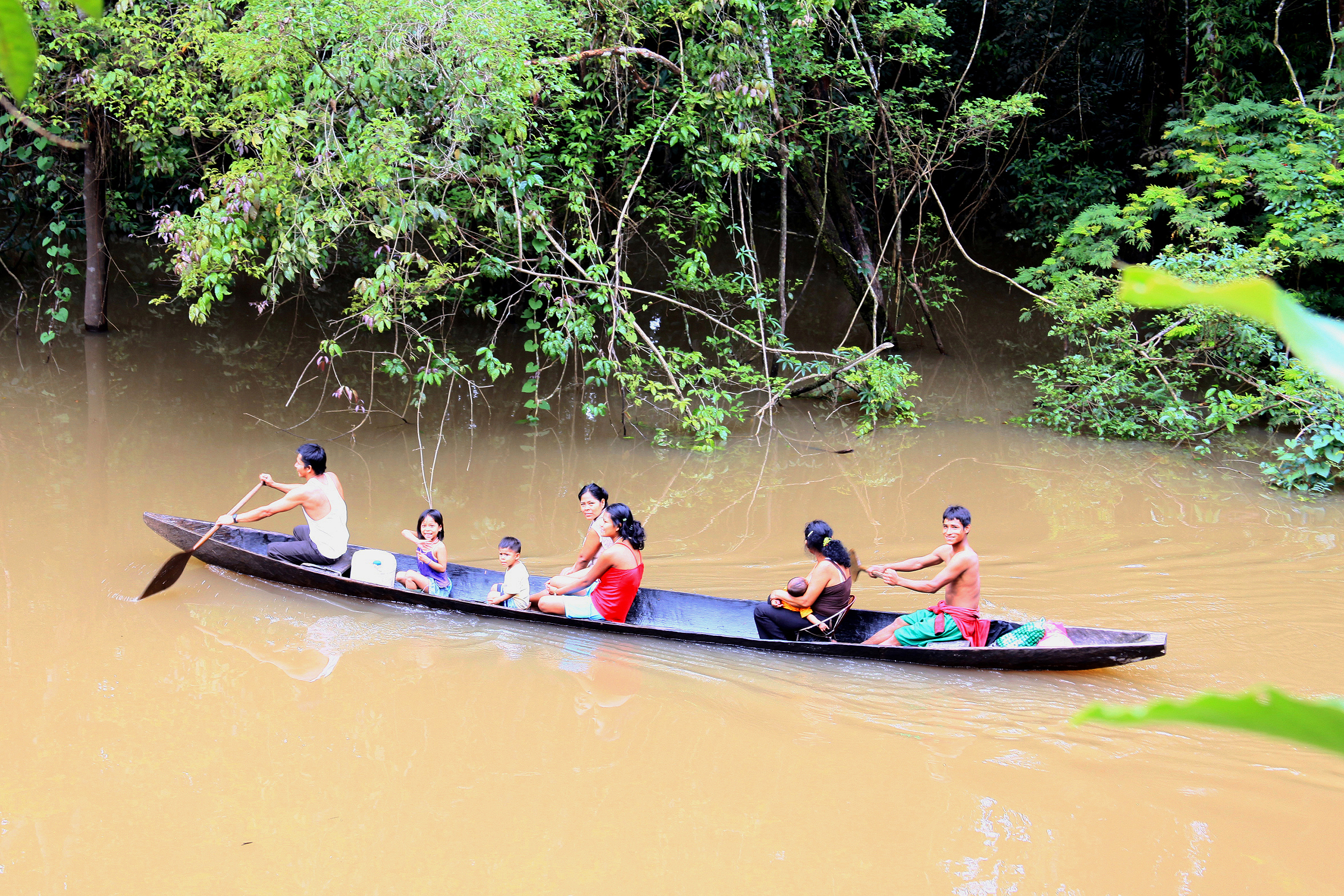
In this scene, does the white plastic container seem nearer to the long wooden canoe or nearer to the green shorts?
the long wooden canoe

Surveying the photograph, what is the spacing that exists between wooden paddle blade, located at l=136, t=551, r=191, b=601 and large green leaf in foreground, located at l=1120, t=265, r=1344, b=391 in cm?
659

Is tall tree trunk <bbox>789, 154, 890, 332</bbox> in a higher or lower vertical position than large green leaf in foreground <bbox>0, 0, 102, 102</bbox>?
higher

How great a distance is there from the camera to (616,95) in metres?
9.30

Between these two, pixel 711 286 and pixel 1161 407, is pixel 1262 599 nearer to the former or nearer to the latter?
pixel 1161 407

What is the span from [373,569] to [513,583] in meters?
0.97

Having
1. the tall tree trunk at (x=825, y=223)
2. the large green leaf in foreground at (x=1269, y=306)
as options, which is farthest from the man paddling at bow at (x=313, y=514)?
the tall tree trunk at (x=825, y=223)

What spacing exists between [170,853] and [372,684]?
4.93 ft

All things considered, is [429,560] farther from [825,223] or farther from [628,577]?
[825,223]

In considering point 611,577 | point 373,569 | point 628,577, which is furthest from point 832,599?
point 373,569

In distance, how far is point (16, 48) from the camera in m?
0.82

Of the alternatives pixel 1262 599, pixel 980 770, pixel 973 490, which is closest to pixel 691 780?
pixel 980 770

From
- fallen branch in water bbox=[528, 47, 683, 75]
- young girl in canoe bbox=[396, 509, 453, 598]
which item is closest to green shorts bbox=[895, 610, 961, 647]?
young girl in canoe bbox=[396, 509, 453, 598]

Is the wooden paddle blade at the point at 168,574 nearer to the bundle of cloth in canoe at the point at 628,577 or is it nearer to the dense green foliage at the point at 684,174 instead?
the bundle of cloth in canoe at the point at 628,577

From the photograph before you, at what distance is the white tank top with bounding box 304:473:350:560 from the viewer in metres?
6.37
